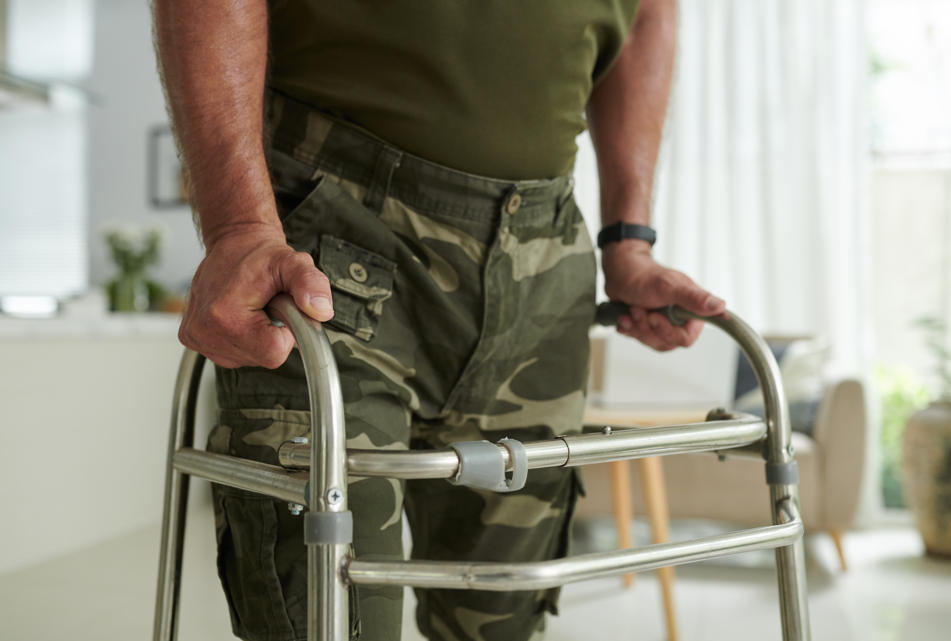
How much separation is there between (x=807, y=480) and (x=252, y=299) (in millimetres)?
2585

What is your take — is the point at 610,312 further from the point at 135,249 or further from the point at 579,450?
the point at 135,249

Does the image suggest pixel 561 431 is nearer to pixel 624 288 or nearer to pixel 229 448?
pixel 624 288

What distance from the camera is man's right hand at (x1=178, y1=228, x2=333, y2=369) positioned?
52 centimetres

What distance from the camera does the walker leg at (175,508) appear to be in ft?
2.50

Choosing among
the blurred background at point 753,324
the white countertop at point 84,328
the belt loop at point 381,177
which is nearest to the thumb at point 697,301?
the belt loop at point 381,177

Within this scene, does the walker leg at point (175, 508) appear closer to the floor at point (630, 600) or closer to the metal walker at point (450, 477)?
the metal walker at point (450, 477)

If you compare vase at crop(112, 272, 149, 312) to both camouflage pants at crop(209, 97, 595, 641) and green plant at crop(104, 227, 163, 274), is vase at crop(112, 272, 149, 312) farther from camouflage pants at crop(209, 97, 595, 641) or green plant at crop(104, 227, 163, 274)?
camouflage pants at crop(209, 97, 595, 641)

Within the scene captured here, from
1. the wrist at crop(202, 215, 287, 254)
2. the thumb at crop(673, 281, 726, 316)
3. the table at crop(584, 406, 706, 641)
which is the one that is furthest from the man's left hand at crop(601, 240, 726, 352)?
the table at crop(584, 406, 706, 641)

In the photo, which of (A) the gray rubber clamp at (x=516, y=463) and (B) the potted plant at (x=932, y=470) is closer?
(A) the gray rubber clamp at (x=516, y=463)

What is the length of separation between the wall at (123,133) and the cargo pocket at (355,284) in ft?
16.4

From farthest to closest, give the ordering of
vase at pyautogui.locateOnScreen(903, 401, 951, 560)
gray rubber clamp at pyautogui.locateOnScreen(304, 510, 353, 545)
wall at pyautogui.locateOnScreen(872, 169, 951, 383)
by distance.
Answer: wall at pyautogui.locateOnScreen(872, 169, 951, 383)
vase at pyautogui.locateOnScreen(903, 401, 951, 560)
gray rubber clamp at pyautogui.locateOnScreen(304, 510, 353, 545)

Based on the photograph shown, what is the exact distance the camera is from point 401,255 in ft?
2.38

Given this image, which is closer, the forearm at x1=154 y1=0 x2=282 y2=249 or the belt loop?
the forearm at x1=154 y1=0 x2=282 y2=249

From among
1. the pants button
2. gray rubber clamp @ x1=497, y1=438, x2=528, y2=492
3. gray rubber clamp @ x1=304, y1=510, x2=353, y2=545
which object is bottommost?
gray rubber clamp @ x1=304, y1=510, x2=353, y2=545
